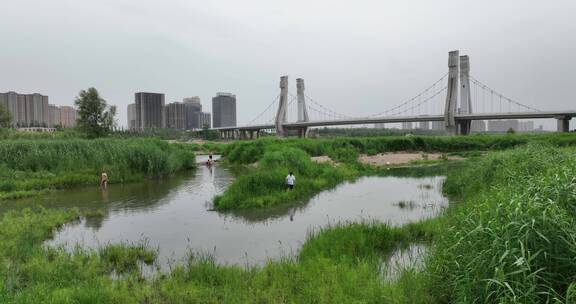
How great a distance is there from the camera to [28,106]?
10844 centimetres

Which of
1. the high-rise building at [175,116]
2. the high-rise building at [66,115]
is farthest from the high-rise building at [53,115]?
the high-rise building at [175,116]

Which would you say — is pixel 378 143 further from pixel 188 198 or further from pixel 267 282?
pixel 267 282

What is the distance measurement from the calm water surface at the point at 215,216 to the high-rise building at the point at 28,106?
4012 inches

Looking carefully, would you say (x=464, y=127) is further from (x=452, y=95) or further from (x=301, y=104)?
(x=301, y=104)

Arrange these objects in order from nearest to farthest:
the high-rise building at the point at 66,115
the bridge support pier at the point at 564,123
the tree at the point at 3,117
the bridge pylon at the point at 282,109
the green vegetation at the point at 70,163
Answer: the green vegetation at the point at 70,163 < the tree at the point at 3,117 < the bridge support pier at the point at 564,123 < the bridge pylon at the point at 282,109 < the high-rise building at the point at 66,115

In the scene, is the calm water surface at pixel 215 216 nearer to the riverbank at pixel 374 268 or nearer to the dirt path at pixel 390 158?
the riverbank at pixel 374 268

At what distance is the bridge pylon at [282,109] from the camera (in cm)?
7712

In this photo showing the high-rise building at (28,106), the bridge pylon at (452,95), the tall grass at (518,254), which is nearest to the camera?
the tall grass at (518,254)

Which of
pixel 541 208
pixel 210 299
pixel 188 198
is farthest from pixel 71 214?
pixel 541 208

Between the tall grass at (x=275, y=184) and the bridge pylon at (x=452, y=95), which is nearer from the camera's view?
the tall grass at (x=275, y=184)

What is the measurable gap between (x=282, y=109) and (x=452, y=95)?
35.4 metres

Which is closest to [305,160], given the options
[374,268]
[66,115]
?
[374,268]

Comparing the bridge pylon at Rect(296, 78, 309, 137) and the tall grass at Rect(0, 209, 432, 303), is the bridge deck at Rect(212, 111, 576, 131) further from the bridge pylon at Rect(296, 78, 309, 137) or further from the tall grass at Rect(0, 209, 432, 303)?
the tall grass at Rect(0, 209, 432, 303)

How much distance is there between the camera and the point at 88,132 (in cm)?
3675
